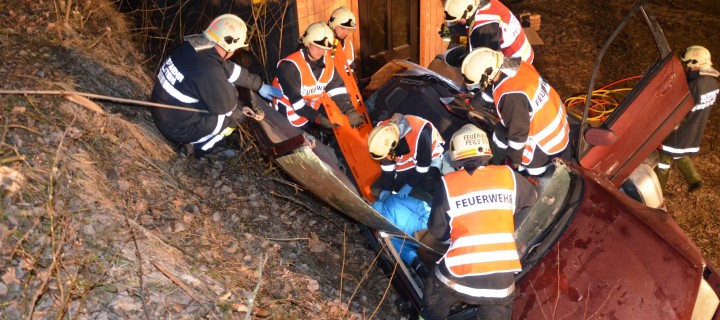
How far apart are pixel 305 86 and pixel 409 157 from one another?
1234 millimetres

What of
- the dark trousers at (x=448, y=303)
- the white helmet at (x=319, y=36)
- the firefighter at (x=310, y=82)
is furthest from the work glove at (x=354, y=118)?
the dark trousers at (x=448, y=303)

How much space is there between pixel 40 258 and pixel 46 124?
1.34 meters

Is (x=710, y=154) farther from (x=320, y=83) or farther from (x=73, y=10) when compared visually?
(x=73, y=10)

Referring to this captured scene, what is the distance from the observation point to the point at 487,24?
6.02 m

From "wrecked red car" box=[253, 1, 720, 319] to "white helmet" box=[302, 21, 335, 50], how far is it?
31.4 inches

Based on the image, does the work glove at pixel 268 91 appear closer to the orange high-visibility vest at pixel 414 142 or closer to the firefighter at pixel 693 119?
the orange high-visibility vest at pixel 414 142

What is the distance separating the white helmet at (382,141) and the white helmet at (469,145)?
0.78m

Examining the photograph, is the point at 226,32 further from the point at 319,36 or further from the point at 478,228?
the point at 478,228

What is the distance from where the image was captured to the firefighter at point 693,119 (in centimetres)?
573

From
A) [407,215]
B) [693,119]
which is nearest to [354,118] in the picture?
[407,215]

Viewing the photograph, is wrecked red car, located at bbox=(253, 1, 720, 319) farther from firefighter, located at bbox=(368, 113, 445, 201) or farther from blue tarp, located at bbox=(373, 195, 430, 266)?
firefighter, located at bbox=(368, 113, 445, 201)

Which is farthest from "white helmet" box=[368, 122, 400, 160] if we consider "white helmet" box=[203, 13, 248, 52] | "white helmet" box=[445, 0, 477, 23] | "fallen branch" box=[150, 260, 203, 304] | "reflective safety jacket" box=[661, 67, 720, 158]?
"reflective safety jacket" box=[661, 67, 720, 158]

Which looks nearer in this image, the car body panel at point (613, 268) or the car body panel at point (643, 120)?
the car body panel at point (613, 268)

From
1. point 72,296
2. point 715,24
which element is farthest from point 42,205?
point 715,24
